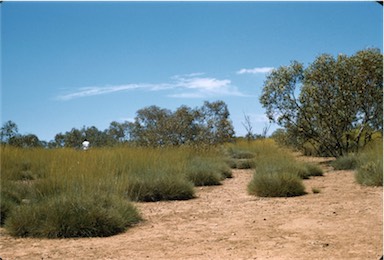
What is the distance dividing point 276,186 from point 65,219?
4954 millimetres

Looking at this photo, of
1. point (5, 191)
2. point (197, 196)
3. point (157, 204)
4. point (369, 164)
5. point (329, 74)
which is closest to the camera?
point (5, 191)

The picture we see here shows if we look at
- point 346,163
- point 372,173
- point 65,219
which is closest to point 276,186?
point 372,173

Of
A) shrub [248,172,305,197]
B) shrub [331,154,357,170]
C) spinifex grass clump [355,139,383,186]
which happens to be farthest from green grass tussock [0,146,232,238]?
shrub [331,154,357,170]

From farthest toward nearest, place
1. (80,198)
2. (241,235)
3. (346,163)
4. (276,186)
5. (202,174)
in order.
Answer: (346,163)
(202,174)
(276,186)
(80,198)
(241,235)

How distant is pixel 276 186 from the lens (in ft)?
31.8

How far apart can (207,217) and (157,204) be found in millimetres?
1962

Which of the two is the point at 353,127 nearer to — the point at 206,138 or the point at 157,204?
the point at 206,138

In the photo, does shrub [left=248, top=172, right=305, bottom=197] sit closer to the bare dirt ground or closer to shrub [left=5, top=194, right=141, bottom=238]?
the bare dirt ground

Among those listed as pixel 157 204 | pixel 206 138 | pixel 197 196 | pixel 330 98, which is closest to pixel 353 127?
pixel 330 98

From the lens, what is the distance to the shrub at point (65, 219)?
608 centimetres

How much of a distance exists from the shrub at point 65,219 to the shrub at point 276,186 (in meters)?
4.10

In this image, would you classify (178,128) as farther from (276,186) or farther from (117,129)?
(276,186)

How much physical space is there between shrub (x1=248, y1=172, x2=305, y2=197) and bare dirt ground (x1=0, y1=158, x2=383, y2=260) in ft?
2.40

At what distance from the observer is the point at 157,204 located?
9.05 meters
